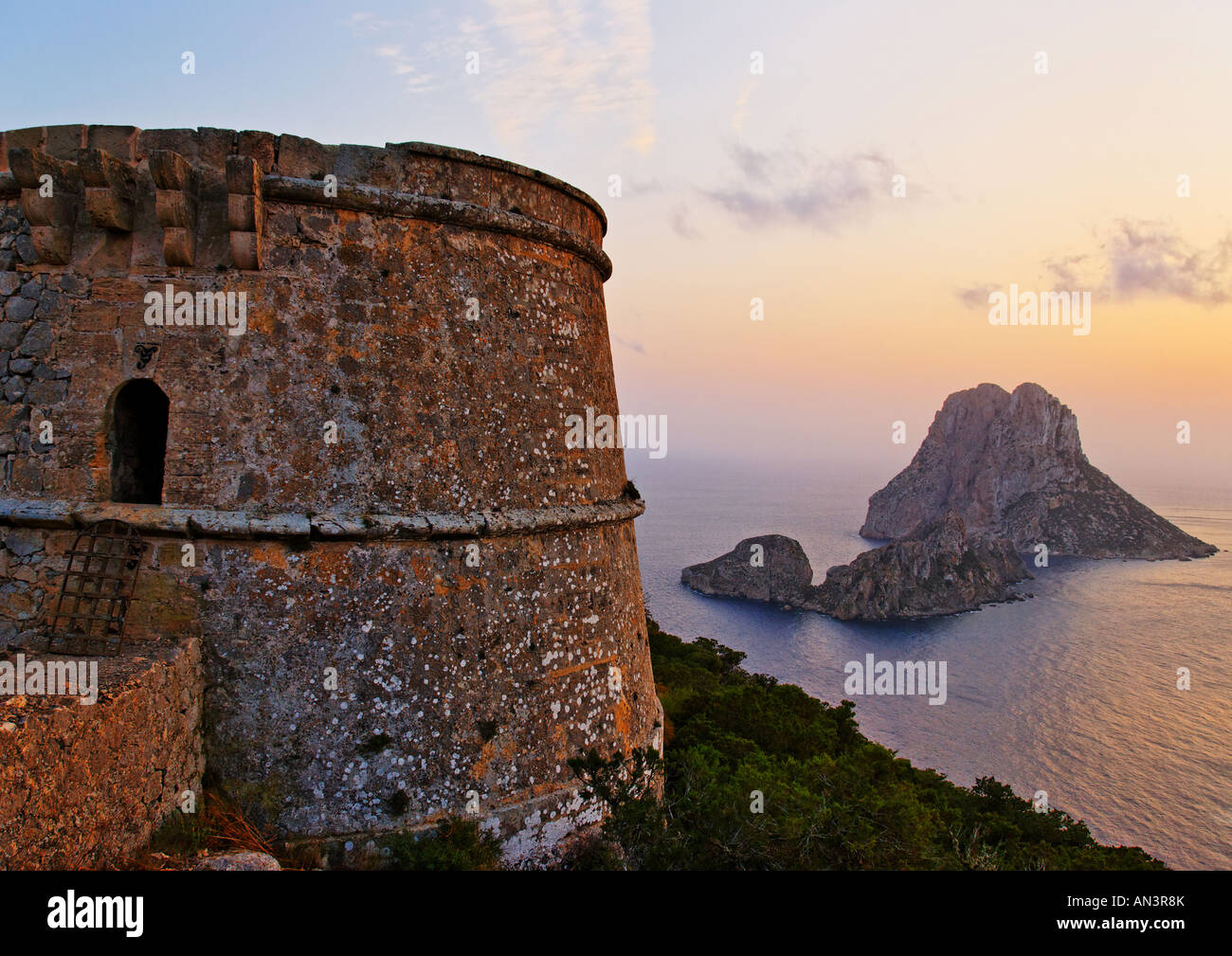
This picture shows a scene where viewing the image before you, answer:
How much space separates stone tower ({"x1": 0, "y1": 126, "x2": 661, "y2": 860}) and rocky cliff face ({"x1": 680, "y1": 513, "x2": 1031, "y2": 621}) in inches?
2332

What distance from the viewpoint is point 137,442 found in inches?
244

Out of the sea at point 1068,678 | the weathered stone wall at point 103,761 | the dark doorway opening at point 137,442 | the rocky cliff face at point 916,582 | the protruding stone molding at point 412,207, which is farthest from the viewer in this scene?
the rocky cliff face at point 916,582

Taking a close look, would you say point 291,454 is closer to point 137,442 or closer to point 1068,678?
point 137,442

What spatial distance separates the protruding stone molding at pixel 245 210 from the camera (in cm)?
537

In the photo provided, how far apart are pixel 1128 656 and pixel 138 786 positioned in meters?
61.8

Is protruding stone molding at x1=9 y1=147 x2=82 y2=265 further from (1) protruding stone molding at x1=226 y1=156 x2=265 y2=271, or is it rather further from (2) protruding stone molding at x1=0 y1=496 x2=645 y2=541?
(2) protruding stone molding at x1=0 y1=496 x2=645 y2=541

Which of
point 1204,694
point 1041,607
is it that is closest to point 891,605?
point 1041,607

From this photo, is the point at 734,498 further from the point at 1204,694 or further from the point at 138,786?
the point at 138,786

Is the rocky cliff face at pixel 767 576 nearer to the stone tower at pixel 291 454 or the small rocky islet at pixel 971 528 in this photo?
the small rocky islet at pixel 971 528

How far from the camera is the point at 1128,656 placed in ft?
168

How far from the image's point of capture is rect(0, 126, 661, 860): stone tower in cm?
544

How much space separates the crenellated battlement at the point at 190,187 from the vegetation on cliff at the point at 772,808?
5134 mm

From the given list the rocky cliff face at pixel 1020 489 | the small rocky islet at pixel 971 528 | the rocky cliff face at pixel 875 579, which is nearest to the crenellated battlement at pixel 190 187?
the rocky cliff face at pixel 875 579

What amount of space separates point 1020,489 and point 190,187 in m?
109
